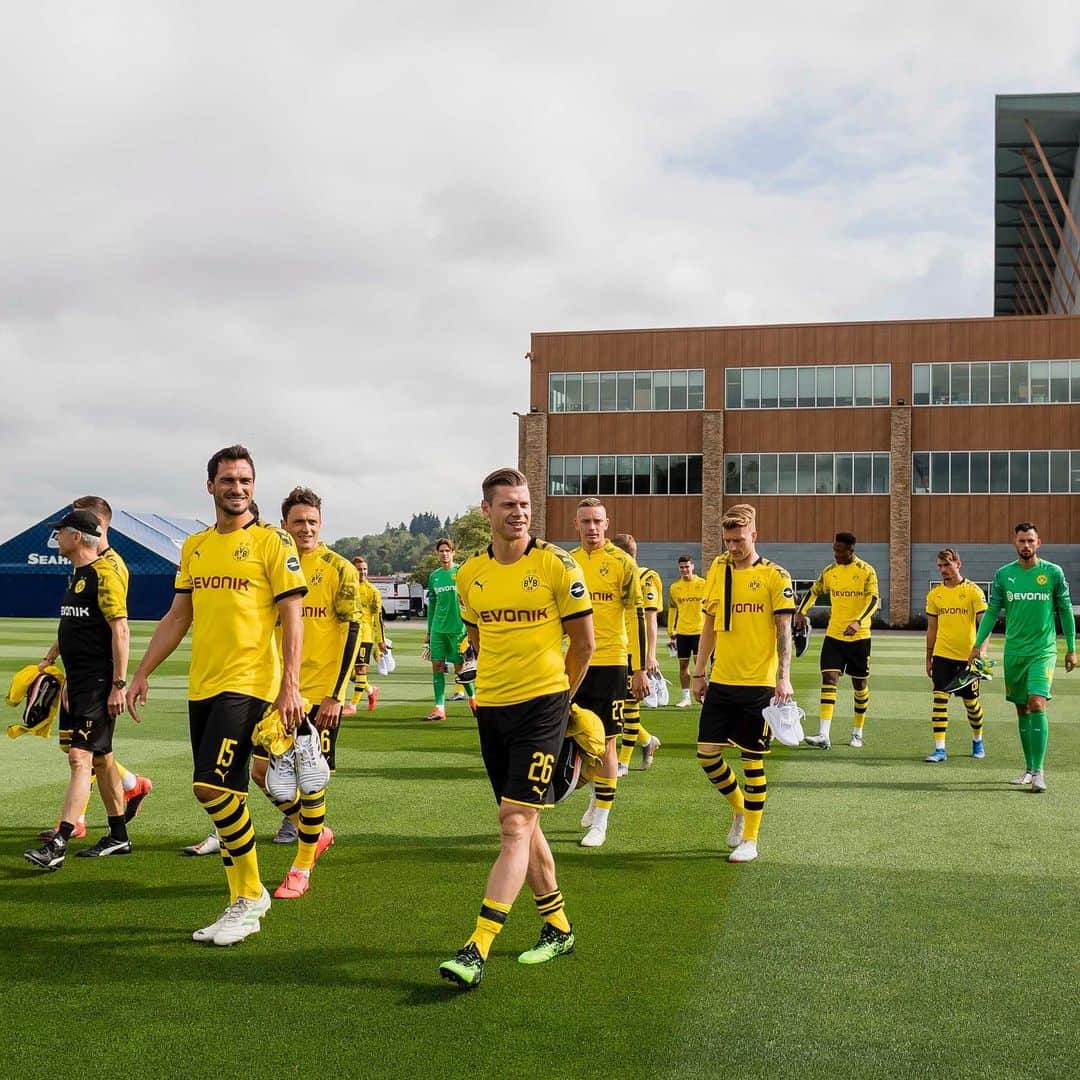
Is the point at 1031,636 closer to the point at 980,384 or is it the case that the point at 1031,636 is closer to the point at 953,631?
the point at 953,631

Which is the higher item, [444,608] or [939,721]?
[444,608]

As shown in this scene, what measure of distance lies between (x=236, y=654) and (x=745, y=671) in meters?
3.42

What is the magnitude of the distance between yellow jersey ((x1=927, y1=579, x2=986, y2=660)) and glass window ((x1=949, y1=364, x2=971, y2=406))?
41.0m

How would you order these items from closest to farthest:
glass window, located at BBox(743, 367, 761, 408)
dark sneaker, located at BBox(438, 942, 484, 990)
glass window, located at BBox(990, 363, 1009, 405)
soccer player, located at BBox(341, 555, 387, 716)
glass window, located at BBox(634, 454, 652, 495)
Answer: dark sneaker, located at BBox(438, 942, 484, 990), soccer player, located at BBox(341, 555, 387, 716), glass window, located at BBox(990, 363, 1009, 405), glass window, located at BBox(743, 367, 761, 408), glass window, located at BBox(634, 454, 652, 495)

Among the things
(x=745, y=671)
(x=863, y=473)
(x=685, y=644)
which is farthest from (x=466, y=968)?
(x=863, y=473)

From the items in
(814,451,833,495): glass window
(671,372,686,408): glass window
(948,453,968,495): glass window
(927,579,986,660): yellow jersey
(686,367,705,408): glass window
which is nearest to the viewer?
(927,579,986,660): yellow jersey

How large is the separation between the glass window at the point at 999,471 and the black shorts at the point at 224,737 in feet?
163

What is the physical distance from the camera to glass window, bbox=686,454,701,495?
53094 mm

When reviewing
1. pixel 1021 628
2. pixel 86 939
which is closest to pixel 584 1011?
pixel 86 939

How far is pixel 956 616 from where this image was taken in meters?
12.4

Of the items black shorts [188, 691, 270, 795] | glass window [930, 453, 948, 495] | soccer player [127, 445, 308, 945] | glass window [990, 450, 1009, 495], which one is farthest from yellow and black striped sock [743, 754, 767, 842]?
glass window [990, 450, 1009, 495]

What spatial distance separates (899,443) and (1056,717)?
1450 inches

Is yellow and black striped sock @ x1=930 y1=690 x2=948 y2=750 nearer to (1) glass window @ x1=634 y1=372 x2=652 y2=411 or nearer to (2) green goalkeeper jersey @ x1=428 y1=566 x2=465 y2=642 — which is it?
(2) green goalkeeper jersey @ x1=428 y1=566 x2=465 y2=642

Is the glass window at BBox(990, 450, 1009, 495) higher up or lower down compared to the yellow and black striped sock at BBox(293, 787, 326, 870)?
higher up
